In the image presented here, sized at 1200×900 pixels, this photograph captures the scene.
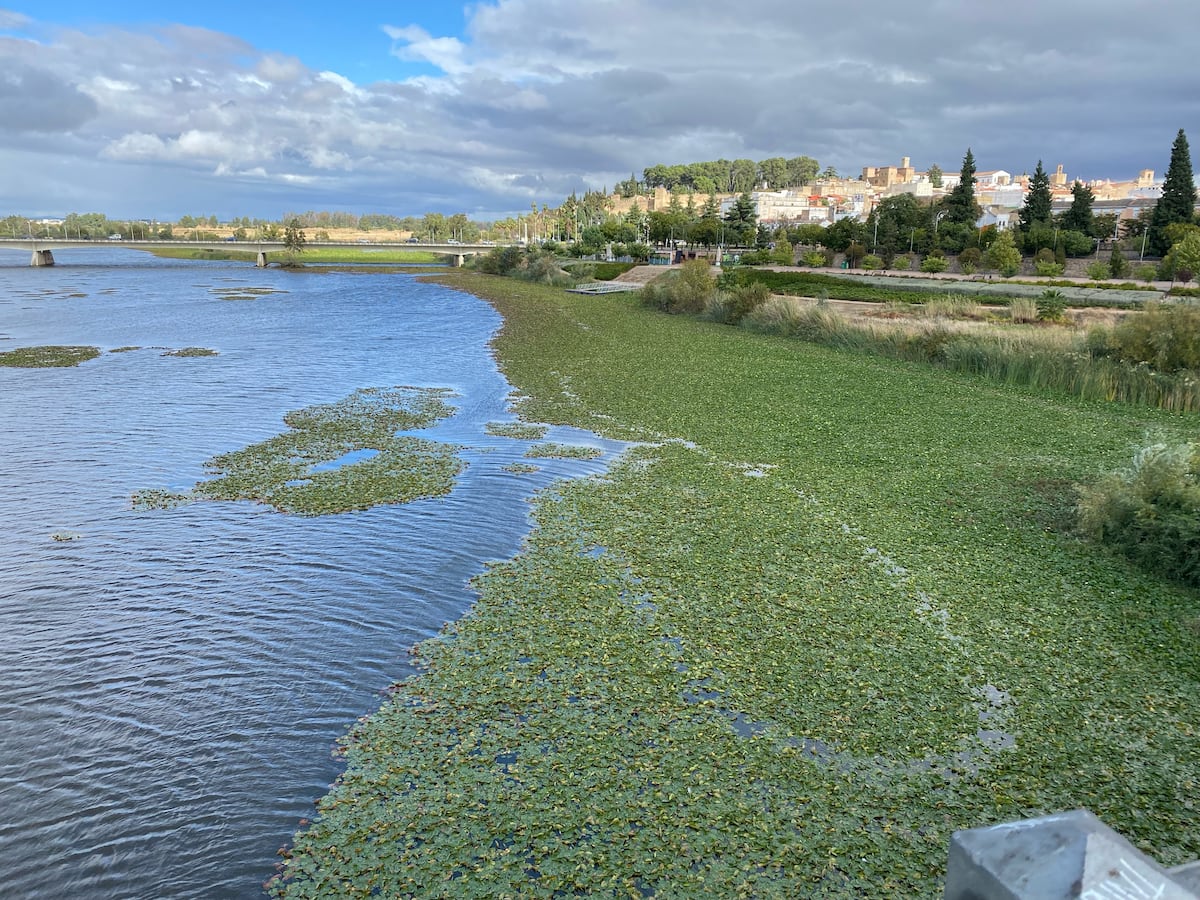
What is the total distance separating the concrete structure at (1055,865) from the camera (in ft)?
5.73

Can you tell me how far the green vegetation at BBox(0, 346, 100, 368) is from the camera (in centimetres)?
2512

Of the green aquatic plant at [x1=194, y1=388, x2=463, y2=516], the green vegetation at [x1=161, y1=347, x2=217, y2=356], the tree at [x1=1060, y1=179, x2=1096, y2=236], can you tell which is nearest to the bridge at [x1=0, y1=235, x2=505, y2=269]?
the green vegetation at [x1=161, y1=347, x2=217, y2=356]

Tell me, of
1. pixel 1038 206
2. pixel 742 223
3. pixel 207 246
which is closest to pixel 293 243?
pixel 207 246

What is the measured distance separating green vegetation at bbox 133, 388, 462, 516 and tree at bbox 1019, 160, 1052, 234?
67732 mm

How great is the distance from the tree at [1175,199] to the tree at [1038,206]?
28.0 ft

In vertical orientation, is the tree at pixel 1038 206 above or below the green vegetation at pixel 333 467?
above

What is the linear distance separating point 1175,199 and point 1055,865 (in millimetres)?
75507

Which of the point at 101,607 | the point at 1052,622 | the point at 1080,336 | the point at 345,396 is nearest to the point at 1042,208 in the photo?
the point at 1080,336

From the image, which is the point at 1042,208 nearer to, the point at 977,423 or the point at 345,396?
the point at 977,423

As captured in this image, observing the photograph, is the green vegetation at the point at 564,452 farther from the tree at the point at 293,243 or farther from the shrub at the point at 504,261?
the tree at the point at 293,243

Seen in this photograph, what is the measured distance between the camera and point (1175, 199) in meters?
60.9

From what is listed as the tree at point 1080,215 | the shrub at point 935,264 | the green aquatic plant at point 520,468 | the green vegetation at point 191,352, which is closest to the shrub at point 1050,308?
the green aquatic plant at point 520,468

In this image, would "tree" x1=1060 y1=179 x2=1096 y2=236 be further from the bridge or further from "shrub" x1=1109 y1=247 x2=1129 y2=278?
the bridge

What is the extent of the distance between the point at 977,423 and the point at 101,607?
52.1ft
